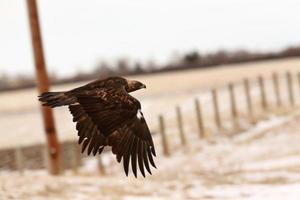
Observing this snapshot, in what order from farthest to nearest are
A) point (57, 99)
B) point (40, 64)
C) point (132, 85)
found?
1. point (40, 64)
2. point (132, 85)
3. point (57, 99)

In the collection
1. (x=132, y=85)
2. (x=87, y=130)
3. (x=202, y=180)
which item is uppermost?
(x=132, y=85)

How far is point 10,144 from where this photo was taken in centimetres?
2498

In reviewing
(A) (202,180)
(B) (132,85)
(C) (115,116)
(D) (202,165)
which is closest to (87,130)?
(C) (115,116)

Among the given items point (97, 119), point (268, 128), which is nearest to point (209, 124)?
point (268, 128)

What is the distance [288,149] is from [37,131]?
1497cm

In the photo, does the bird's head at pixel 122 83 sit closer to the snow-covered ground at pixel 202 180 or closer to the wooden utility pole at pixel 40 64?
the snow-covered ground at pixel 202 180

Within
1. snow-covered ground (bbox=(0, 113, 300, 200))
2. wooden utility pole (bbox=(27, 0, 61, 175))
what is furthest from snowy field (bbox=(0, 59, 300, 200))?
wooden utility pole (bbox=(27, 0, 61, 175))

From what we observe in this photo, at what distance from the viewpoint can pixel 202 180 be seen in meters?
12.4

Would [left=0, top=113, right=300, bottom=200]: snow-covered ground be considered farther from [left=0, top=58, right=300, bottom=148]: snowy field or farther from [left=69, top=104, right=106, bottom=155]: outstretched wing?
[left=0, top=58, right=300, bottom=148]: snowy field

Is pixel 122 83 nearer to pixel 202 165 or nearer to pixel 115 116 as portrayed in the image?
pixel 115 116

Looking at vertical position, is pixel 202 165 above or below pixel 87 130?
below

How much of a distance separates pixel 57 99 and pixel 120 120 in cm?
74

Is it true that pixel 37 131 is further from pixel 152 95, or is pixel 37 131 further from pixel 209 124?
pixel 152 95

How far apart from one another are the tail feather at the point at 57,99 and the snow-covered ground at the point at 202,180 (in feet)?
10.0
